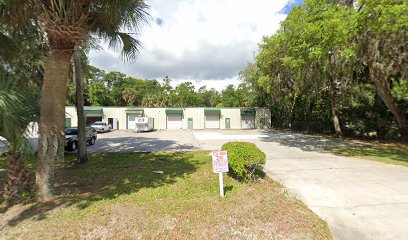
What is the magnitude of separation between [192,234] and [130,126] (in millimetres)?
26543

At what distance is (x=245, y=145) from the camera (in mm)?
6328

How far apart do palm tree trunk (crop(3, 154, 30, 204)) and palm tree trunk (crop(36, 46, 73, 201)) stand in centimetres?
53

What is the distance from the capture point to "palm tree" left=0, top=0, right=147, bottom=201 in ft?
13.4

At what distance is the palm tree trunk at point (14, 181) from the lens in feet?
14.8

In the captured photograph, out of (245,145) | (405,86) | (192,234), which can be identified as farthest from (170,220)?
(405,86)

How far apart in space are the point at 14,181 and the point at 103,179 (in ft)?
7.12

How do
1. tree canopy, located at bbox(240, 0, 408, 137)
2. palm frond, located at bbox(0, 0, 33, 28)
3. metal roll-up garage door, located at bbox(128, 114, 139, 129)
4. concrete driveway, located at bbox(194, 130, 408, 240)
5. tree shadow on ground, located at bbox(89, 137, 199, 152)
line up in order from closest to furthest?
1. concrete driveway, located at bbox(194, 130, 408, 240)
2. palm frond, located at bbox(0, 0, 33, 28)
3. tree canopy, located at bbox(240, 0, 408, 137)
4. tree shadow on ground, located at bbox(89, 137, 199, 152)
5. metal roll-up garage door, located at bbox(128, 114, 139, 129)

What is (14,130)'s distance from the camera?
3.75 metres

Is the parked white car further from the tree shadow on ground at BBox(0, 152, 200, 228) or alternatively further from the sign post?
the sign post

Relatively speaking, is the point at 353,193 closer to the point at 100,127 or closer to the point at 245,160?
the point at 245,160

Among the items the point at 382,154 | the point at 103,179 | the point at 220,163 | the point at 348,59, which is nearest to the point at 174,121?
the point at 348,59

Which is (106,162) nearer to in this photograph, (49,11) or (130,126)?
(49,11)

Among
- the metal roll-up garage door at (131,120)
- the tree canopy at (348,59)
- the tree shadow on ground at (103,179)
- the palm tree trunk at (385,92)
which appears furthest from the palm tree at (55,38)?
the metal roll-up garage door at (131,120)

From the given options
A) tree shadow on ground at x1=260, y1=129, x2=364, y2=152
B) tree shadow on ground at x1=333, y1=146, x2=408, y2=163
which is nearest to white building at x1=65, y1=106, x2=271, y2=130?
tree shadow on ground at x1=260, y1=129, x2=364, y2=152
